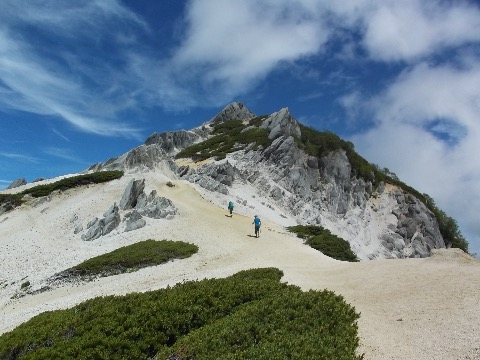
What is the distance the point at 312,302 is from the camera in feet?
51.6

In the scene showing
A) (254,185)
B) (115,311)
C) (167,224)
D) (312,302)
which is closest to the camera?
(312,302)

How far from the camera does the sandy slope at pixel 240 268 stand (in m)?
14.8

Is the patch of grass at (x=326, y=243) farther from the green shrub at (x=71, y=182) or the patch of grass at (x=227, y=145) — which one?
the patch of grass at (x=227, y=145)

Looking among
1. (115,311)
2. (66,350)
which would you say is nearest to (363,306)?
(115,311)

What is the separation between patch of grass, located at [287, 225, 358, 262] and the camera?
42312 millimetres

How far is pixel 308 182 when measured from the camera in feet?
260

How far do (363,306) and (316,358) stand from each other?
792 centimetres

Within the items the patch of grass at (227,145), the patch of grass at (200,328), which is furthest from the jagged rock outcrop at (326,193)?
the patch of grass at (200,328)

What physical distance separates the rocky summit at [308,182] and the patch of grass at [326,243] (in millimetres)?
11906

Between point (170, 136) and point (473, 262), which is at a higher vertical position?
point (170, 136)

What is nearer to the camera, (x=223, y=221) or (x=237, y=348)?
(x=237, y=348)

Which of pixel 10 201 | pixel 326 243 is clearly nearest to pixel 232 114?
pixel 10 201

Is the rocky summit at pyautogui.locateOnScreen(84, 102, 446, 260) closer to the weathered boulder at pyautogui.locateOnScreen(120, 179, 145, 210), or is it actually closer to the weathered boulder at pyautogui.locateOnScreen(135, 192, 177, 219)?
the weathered boulder at pyautogui.locateOnScreen(120, 179, 145, 210)

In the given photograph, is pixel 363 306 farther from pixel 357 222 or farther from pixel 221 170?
pixel 357 222
